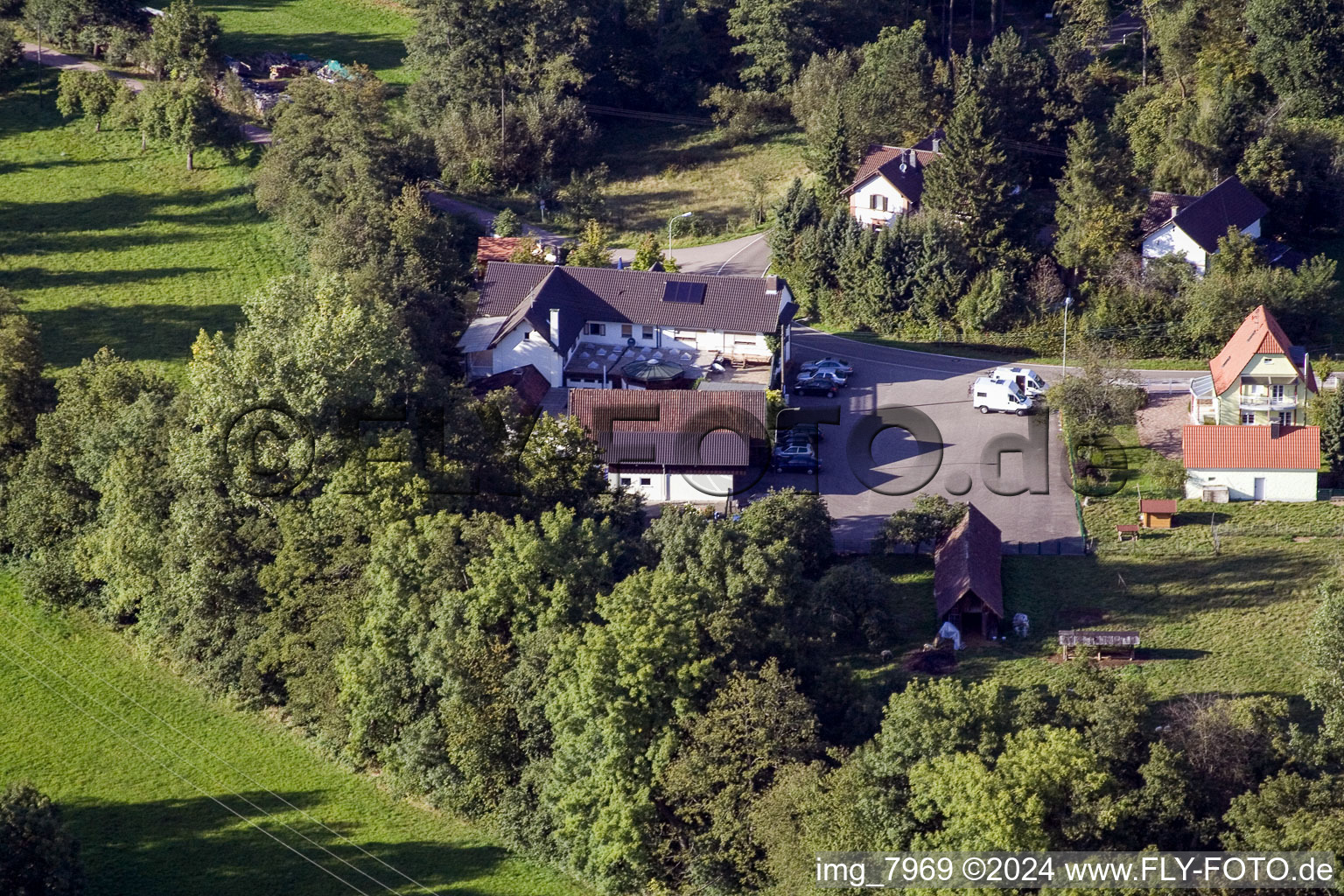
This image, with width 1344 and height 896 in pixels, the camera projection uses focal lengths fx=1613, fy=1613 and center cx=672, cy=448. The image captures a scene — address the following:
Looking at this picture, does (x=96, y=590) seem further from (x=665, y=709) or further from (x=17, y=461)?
(x=665, y=709)

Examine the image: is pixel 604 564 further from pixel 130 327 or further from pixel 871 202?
pixel 871 202

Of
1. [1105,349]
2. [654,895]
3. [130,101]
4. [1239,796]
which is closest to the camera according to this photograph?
[1239,796]

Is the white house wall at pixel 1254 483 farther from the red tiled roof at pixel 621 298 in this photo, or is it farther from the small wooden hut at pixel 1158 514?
the red tiled roof at pixel 621 298

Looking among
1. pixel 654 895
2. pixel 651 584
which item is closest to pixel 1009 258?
pixel 651 584

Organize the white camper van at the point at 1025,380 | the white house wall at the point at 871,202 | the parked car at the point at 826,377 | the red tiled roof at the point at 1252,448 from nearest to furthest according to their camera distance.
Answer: the red tiled roof at the point at 1252,448, the white camper van at the point at 1025,380, the parked car at the point at 826,377, the white house wall at the point at 871,202

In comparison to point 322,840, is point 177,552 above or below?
above

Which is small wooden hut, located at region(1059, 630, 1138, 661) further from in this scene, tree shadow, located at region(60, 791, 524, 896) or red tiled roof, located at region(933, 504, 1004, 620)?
tree shadow, located at region(60, 791, 524, 896)

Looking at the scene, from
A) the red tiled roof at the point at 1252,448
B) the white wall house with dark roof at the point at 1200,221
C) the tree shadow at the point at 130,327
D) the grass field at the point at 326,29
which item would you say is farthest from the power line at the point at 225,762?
the grass field at the point at 326,29
